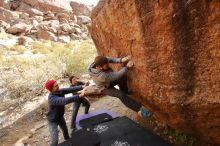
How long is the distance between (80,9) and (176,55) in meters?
42.7

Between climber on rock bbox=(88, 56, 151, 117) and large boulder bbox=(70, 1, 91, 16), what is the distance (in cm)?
Answer: 4011

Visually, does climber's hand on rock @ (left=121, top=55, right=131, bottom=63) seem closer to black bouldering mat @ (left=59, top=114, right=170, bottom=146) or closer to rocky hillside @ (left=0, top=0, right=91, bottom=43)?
black bouldering mat @ (left=59, top=114, right=170, bottom=146)

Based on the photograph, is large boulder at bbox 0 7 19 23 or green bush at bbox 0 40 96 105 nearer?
green bush at bbox 0 40 96 105

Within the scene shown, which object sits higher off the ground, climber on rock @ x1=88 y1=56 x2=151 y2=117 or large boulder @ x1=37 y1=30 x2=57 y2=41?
large boulder @ x1=37 y1=30 x2=57 y2=41

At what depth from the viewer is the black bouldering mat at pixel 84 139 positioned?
490cm

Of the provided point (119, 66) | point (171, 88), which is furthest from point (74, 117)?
point (171, 88)

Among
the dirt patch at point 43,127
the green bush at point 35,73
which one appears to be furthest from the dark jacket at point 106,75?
the green bush at point 35,73

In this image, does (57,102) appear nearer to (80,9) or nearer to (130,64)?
(130,64)

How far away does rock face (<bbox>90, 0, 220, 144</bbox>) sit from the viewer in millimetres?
3389

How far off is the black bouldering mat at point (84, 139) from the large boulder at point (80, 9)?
40.4 metres

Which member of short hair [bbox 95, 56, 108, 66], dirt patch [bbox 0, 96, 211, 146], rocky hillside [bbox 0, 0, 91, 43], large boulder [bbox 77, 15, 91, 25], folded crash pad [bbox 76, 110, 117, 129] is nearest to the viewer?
short hair [bbox 95, 56, 108, 66]

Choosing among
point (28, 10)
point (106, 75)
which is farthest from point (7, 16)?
point (106, 75)

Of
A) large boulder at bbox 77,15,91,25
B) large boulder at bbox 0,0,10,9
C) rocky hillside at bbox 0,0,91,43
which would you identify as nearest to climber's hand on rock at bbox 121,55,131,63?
rocky hillside at bbox 0,0,91,43

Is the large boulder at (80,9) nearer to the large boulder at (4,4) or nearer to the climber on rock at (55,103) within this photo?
the large boulder at (4,4)
